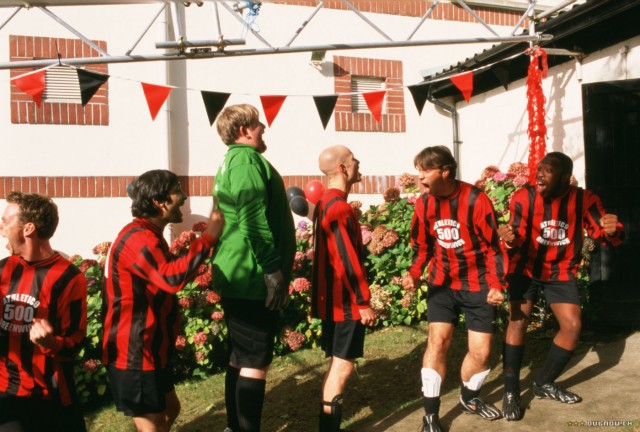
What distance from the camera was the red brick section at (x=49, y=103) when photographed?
8.18m

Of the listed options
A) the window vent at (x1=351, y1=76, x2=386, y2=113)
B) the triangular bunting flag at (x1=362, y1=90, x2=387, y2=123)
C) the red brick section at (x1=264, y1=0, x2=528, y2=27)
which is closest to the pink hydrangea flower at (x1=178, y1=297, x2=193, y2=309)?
the triangular bunting flag at (x1=362, y1=90, x2=387, y2=123)

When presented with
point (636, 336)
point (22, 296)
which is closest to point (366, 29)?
point (636, 336)

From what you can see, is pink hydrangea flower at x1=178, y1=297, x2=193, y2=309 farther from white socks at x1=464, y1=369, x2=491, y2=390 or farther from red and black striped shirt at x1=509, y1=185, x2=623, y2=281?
red and black striped shirt at x1=509, y1=185, x2=623, y2=281

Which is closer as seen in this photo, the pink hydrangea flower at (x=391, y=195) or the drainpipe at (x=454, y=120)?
the pink hydrangea flower at (x=391, y=195)

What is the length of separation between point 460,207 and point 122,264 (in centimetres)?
214

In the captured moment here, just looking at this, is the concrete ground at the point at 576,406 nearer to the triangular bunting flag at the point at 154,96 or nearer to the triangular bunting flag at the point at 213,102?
the triangular bunting flag at the point at 213,102

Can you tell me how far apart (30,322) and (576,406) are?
3538 millimetres

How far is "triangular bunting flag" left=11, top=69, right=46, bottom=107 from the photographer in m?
6.89

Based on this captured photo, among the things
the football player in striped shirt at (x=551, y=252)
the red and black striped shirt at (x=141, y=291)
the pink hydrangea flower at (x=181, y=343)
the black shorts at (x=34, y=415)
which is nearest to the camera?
the black shorts at (x=34, y=415)

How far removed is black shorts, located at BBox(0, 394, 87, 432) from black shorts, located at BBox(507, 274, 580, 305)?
118 inches

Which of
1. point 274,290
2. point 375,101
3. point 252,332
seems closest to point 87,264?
point 252,332

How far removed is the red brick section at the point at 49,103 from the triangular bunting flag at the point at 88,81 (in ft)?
5.50

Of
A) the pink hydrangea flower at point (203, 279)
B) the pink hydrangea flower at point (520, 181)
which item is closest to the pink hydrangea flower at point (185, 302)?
the pink hydrangea flower at point (203, 279)

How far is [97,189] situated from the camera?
8555 mm
